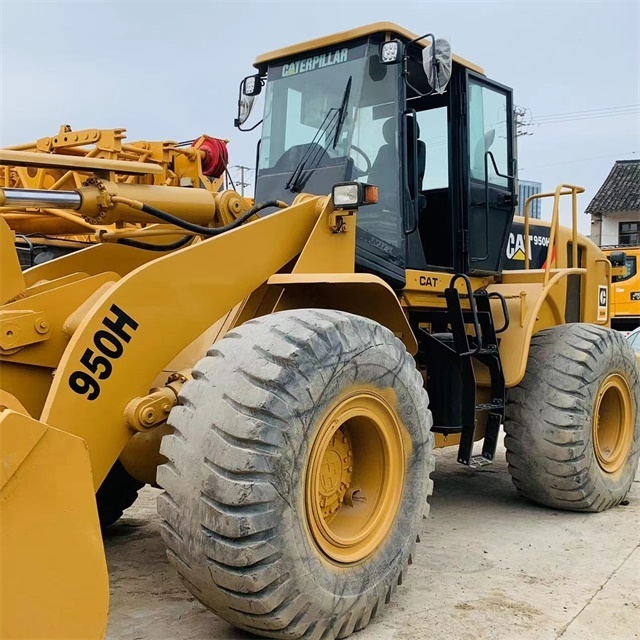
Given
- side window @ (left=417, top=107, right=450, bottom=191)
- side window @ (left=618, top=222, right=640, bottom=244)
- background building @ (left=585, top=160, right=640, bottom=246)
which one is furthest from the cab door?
side window @ (left=618, top=222, right=640, bottom=244)

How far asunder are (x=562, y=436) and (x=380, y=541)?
2.15 metres

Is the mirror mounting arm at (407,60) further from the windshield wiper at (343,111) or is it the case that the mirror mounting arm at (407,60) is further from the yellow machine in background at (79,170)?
the yellow machine in background at (79,170)

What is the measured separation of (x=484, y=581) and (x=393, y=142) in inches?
99.9

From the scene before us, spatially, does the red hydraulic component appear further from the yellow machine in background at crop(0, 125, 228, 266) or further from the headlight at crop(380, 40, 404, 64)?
the headlight at crop(380, 40, 404, 64)

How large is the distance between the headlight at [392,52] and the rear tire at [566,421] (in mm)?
2229

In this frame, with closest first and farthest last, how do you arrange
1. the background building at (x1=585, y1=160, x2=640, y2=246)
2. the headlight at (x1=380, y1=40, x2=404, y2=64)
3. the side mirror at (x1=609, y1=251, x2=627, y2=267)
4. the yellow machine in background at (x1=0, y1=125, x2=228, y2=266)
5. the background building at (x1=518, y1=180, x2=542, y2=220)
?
the yellow machine in background at (x1=0, y1=125, x2=228, y2=266)
the headlight at (x1=380, y1=40, x2=404, y2=64)
the background building at (x1=518, y1=180, x2=542, y2=220)
the side mirror at (x1=609, y1=251, x2=627, y2=267)
the background building at (x1=585, y1=160, x2=640, y2=246)

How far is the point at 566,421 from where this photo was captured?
16.9 feet

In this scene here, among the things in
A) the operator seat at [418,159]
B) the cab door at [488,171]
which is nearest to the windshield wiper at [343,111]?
the operator seat at [418,159]

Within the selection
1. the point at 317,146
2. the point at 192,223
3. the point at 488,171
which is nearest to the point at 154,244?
the point at 192,223

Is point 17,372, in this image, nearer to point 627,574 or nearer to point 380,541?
point 380,541

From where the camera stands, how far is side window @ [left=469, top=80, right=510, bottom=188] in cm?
543

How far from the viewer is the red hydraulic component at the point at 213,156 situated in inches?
352

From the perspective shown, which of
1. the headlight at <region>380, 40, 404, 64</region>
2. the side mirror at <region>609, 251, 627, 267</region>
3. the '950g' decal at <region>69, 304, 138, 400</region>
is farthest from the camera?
the side mirror at <region>609, 251, 627, 267</region>

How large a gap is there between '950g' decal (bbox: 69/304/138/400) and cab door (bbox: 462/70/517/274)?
9.45ft
